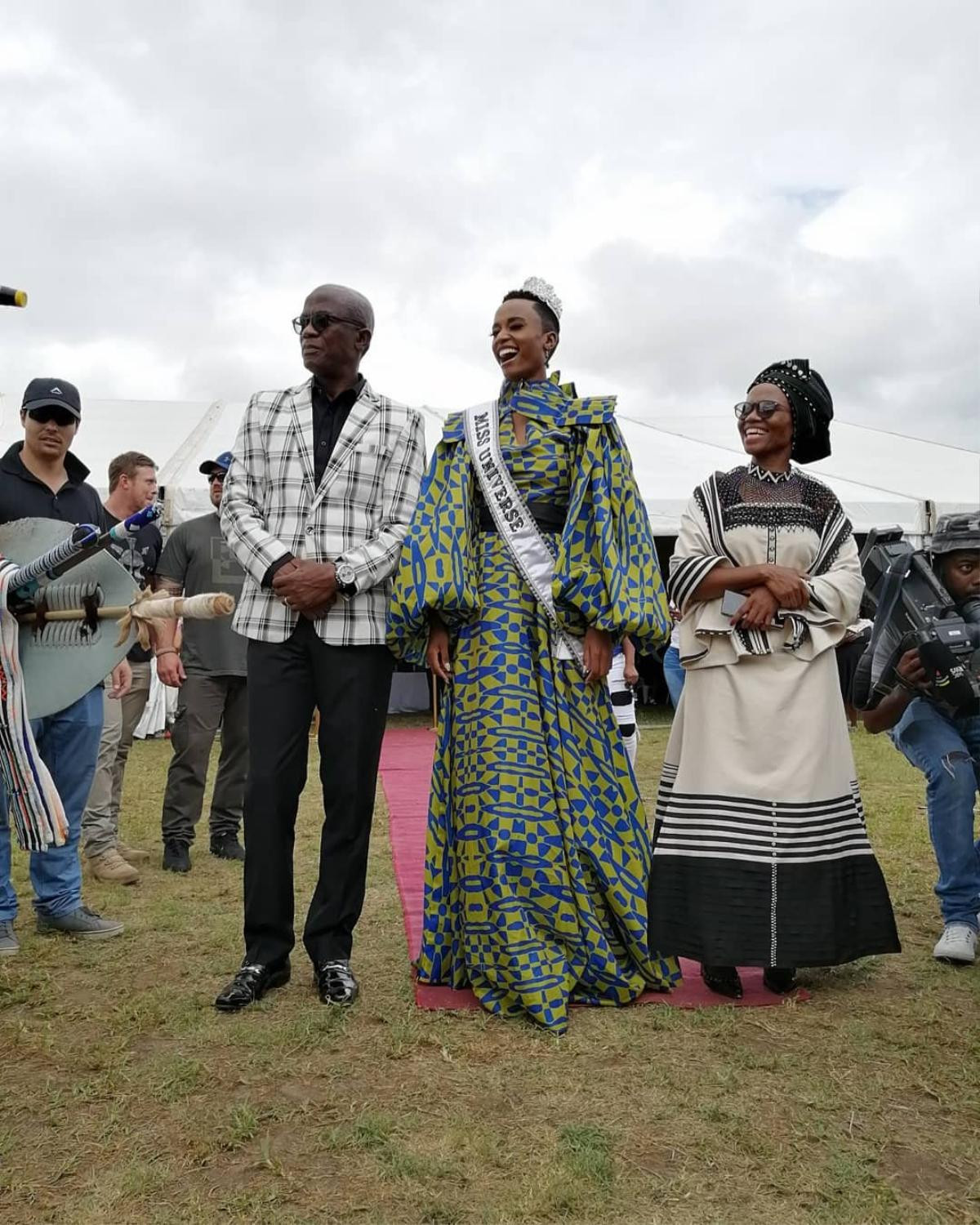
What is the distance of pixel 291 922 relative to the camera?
10.6 feet

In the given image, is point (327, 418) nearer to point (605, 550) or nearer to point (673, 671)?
point (605, 550)

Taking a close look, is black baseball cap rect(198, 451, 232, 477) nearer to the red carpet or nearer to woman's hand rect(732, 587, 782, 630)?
the red carpet

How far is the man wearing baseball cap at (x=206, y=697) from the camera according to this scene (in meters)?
5.16

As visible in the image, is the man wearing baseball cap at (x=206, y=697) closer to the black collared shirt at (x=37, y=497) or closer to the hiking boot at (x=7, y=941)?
the black collared shirt at (x=37, y=497)

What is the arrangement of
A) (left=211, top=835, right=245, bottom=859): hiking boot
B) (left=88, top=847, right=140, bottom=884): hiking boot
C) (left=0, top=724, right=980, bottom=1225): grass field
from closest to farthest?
(left=0, top=724, right=980, bottom=1225): grass field, (left=88, top=847, right=140, bottom=884): hiking boot, (left=211, top=835, right=245, bottom=859): hiking boot

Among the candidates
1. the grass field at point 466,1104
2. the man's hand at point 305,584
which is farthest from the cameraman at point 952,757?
the man's hand at point 305,584

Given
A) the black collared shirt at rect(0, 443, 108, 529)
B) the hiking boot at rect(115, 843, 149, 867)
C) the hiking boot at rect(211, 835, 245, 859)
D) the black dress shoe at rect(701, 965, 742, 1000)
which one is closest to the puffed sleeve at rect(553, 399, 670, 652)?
the black dress shoe at rect(701, 965, 742, 1000)

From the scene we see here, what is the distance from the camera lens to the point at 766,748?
10.6 ft

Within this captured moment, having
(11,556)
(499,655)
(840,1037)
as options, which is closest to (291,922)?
(499,655)

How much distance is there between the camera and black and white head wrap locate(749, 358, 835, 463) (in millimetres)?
3496

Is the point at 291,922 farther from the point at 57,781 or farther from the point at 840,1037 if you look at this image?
the point at 840,1037

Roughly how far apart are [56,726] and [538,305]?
2.18m

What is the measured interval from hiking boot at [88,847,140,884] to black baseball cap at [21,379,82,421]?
2074 mm

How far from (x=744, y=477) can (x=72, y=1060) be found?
2.57 m
